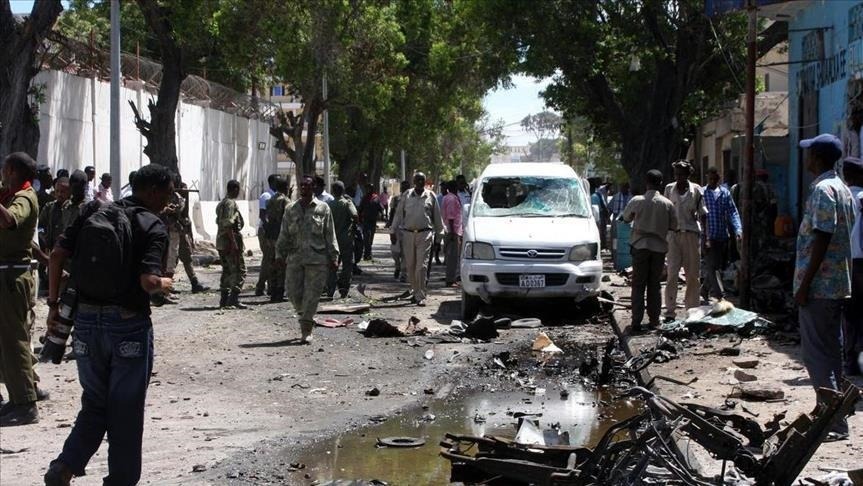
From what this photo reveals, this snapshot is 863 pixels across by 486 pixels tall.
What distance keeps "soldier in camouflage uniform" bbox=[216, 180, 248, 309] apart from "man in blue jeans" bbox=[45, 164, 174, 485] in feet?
31.5

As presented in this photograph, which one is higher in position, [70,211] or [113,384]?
[70,211]

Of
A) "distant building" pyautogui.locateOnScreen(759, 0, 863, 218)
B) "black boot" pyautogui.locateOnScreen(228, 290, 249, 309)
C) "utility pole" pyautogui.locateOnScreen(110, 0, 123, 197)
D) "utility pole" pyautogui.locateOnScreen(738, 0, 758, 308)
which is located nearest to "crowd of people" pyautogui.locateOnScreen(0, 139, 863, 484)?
"utility pole" pyautogui.locateOnScreen(738, 0, 758, 308)

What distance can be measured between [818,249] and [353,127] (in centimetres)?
4102

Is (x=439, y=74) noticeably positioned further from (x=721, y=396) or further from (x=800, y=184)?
(x=721, y=396)

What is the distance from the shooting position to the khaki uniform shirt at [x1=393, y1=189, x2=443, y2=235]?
1675 centimetres

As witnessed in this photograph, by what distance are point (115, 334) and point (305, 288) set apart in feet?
22.4

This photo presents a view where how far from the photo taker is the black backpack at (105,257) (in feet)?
18.2

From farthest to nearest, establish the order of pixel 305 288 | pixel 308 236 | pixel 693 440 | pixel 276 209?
pixel 276 209 < pixel 308 236 < pixel 305 288 < pixel 693 440

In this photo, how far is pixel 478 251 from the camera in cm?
1446

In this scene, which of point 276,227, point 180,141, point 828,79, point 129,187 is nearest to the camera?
point 276,227

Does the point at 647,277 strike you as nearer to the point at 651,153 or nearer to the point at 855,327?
the point at 855,327

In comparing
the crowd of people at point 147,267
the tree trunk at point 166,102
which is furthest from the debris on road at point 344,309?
the tree trunk at point 166,102

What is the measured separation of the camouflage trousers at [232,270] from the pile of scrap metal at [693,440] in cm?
982

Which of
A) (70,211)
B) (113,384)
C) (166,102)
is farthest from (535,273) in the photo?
(166,102)
